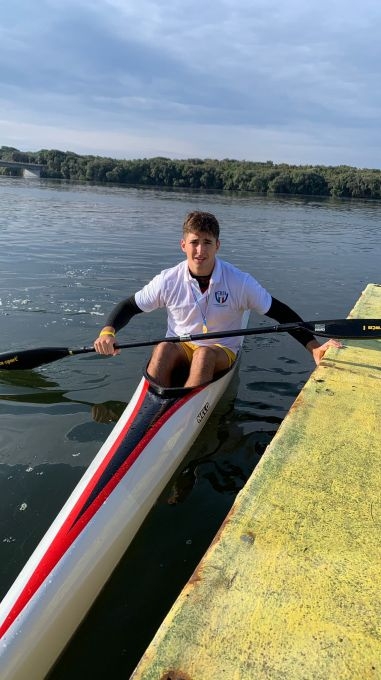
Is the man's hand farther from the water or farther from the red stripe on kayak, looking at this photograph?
the red stripe on kayak

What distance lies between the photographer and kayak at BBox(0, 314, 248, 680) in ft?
6.72

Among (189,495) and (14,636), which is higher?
(14,636)

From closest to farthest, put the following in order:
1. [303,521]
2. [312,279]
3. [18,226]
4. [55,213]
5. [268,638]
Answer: [268,638] → [303,521] → [312,279] → [18,226] → [55,213]

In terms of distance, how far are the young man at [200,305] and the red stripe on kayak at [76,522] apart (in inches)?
31.7

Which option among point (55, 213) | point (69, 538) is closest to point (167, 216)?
point (55, 213)

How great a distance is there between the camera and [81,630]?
2434mm

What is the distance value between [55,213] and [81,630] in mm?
24224

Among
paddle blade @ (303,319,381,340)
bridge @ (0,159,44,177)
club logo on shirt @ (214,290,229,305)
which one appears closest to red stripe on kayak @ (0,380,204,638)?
club logo on shirt @ (214,290,229,305)

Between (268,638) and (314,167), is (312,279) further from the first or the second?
(314,167)

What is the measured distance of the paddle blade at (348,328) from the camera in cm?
437

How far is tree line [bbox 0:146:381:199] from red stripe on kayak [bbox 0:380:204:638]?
2427 inches

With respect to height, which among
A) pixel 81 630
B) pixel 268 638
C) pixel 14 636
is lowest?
pixel 81 630

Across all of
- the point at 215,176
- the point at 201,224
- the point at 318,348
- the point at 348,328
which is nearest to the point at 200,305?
the point at 201,224

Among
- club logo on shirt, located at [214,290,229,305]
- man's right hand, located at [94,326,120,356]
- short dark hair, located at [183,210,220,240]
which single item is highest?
short dark hair, located at [183,210,220,240]
